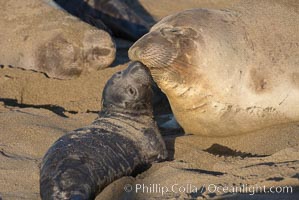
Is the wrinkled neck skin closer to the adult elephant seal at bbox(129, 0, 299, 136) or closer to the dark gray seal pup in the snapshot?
the adult elephant seal at bbox(129, 0, 299, 136)

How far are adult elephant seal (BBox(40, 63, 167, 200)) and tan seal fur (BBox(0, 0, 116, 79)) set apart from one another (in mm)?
1703

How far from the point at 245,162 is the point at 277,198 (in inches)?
25.9

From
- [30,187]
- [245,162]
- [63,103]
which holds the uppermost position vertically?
[245,162]

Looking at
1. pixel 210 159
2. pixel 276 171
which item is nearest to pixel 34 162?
pixel 210 159

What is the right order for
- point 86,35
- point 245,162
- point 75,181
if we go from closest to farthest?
point 75,181 < point 245,162 < point 86,35

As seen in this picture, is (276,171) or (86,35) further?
(86,35)

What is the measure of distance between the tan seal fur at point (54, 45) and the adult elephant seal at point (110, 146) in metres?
1.70

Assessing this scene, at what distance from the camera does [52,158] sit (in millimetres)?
4117

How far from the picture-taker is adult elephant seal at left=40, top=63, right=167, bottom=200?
394 cm

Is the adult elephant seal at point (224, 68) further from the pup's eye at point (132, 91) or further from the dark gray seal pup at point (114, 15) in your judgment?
the dark gray seal pup at point (114, 15)

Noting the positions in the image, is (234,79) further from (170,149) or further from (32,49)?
(32,49)

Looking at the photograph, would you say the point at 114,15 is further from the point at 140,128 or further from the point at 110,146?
the point at 110,146

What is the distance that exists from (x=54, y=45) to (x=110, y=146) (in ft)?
7.75

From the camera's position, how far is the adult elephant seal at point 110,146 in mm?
3943
